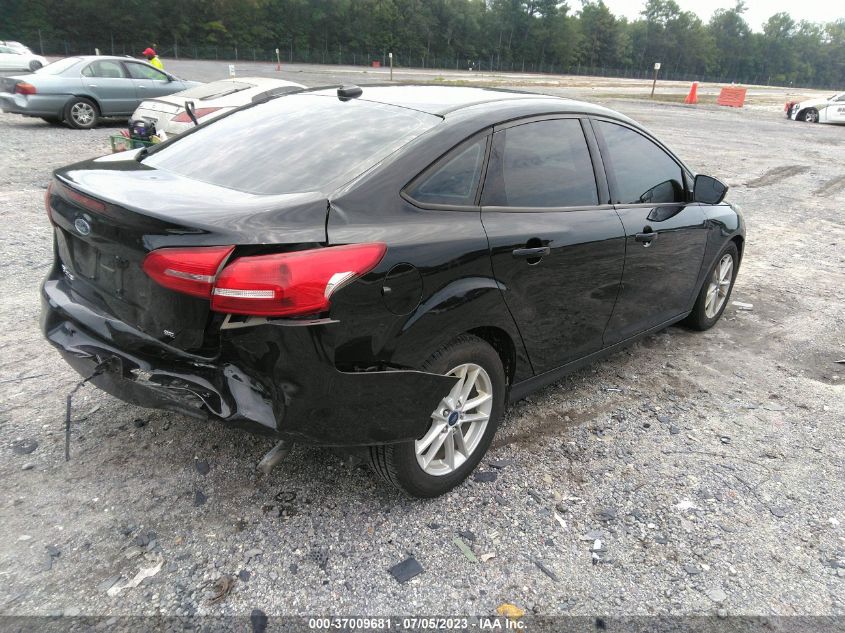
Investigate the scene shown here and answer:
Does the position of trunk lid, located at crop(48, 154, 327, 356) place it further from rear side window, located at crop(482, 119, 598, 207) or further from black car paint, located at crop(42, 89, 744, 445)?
rear side window, located at crop(482, 119, 598, 207)

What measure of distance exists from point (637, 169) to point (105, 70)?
13.5 metres

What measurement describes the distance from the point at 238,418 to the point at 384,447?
2.02 ft

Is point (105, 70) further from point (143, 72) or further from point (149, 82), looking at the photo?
point (149, 82)

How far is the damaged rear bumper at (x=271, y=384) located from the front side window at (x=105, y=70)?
13.2 meters

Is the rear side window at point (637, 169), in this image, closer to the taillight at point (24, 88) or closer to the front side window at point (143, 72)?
the taillight at point (24, 88)

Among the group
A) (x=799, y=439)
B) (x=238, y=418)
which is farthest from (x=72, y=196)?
(x=799, y=439)

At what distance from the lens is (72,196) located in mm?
2715

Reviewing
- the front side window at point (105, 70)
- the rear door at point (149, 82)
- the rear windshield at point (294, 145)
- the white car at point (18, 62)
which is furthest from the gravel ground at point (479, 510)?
the white car at point (18, 62)

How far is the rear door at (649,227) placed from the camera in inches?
147

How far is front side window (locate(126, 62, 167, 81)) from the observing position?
14086 millimetres

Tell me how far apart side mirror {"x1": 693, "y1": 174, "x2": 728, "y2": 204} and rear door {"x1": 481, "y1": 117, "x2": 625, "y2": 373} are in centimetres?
108

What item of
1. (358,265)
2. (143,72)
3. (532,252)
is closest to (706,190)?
(532,252)

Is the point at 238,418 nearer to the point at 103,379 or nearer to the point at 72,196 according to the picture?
the point at 103,379

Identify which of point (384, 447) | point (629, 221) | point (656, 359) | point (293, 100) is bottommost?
point (656, 359)
